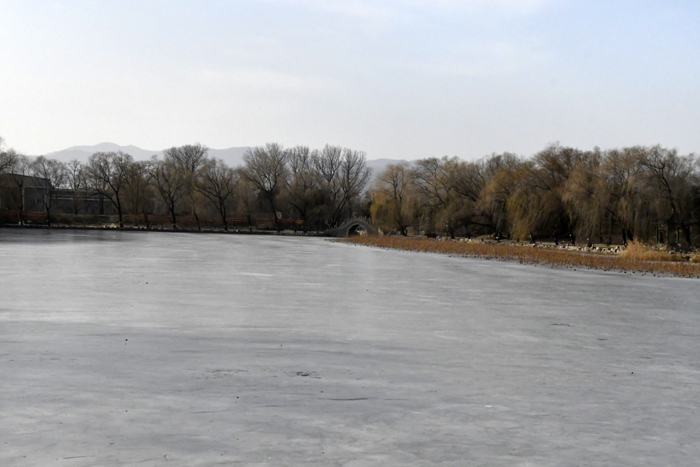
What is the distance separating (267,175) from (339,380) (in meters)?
101

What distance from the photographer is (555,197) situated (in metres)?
60.8

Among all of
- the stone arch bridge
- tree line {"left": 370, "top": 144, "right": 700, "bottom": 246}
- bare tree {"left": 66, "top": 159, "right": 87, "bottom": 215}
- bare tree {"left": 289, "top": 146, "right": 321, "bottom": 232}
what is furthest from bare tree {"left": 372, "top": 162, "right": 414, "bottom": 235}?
bare tree {"left": 66, "top": 159, "right": 87, "bottom": 215}

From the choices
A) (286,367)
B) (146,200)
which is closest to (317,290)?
(286,367)

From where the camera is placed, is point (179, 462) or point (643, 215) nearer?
point (179, 462)

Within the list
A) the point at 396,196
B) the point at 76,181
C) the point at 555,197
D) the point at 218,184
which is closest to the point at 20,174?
the point at 76,181

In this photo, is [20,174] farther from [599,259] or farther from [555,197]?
[599,259]

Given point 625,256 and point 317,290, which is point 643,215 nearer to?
point 625,256

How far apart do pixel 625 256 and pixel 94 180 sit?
3494 inches

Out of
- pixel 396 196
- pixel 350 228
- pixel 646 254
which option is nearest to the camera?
pixel 646 254

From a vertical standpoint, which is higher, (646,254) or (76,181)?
(76,181)

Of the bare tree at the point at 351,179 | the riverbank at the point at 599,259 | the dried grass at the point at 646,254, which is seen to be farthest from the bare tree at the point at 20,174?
the dried grass at the point at 646,254

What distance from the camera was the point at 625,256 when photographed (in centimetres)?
4319

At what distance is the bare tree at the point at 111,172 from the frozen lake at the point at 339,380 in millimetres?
90625

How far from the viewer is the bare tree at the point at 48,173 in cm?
11257
